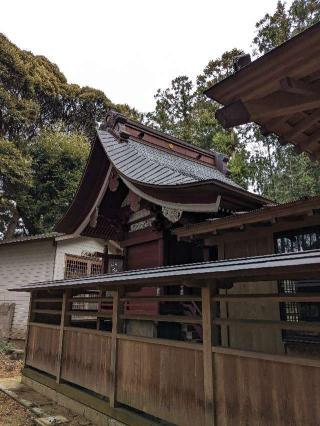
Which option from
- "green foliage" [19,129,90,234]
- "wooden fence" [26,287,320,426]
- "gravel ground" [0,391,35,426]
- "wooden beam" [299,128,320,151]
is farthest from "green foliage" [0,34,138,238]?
"wooden beam" [299,128,320,151]

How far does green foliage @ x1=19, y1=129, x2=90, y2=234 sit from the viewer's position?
22266 mm

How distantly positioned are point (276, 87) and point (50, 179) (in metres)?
21.8

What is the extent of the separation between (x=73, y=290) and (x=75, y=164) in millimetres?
16981

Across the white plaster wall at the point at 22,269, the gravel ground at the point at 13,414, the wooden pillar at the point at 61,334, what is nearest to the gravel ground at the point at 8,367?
the white plaster wall at the point at 22,269

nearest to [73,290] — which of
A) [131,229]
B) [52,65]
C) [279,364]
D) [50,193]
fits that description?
[131,229]

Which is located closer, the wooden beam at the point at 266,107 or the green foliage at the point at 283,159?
the wooden beam at the point at 266,107

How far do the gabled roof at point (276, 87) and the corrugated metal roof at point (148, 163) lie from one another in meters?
3.71

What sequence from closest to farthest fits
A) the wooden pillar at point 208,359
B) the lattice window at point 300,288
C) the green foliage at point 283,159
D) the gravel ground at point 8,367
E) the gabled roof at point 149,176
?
the wooden pillar at point 208,359
the lattice window at point 300,288
the gabled roof at point 149,176
the gravel ground at point 8,367
the green foliage at point 283,159

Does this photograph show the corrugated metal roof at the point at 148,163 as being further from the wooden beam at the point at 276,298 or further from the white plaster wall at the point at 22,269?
the white plaster wall at the point at 22,269

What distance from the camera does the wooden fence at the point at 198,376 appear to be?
3.37 m

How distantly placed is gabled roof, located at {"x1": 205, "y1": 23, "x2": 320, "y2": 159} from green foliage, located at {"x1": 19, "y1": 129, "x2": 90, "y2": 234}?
66.8ft

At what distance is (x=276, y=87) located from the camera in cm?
280

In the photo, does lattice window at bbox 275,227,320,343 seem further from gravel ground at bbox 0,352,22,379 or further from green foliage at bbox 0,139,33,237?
green foliage at bbox 0,139,33,237

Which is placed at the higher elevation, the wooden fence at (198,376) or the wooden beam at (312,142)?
the wooden beam at (312,142)
